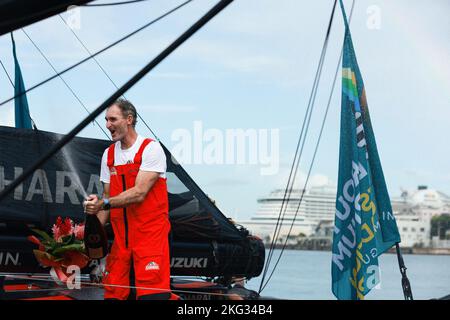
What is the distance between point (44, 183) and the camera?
684 centimetres

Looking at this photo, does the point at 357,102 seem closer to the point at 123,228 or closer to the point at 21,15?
the point at 123,228

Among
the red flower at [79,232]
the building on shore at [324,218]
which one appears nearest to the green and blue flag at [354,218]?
the red flower at [79,232]

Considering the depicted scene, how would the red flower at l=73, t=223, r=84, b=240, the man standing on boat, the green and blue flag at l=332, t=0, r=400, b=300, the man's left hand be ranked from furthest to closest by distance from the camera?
1. the green and blue flag at l=332, t=0, r=400, b=300
2. the red flower at l=73, t=223, r=84, b=240
3. the man standing on boat
4. the man's left hand

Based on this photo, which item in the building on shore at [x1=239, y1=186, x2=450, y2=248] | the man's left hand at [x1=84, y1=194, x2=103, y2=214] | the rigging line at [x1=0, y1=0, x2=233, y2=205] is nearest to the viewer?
the rigging line at [x1=0, y1=0, x2=233, y2=205]

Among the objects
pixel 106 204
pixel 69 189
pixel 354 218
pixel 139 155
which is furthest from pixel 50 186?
pixel 354 218

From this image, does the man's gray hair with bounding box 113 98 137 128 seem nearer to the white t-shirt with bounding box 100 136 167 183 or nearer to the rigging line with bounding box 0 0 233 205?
the white t-shirt with bounding box 100 136 167 183

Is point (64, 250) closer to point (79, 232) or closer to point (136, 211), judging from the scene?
point (79, 232)

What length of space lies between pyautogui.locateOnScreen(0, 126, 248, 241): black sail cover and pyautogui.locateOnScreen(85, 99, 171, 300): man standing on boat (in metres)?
1.08

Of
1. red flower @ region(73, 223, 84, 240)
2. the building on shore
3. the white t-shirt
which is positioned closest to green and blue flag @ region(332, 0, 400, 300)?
the white t-shirt

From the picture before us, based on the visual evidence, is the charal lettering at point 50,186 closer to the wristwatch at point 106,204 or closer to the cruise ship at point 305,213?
the wristwatch at point 106,204

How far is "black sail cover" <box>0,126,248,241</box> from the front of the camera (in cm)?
666
